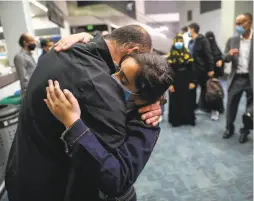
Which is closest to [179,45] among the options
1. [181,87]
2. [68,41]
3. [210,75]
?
[181,87]

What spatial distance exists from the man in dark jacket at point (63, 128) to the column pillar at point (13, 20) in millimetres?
3224

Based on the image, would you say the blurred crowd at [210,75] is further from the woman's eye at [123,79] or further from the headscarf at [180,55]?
the woman's eye at [123,79]

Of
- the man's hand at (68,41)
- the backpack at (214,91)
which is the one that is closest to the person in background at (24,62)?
the man's hand at (68,41)

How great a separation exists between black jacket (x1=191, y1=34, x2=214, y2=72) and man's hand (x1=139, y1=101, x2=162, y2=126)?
2.89 metres

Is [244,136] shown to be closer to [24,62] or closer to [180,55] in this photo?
[180,55]

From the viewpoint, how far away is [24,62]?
9.19 feet

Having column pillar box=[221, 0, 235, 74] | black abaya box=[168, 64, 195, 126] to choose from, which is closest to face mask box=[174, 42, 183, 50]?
black abaya box=[168, 64, 195, 126]

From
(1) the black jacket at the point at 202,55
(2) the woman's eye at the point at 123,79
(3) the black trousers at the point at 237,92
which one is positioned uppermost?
(2) the woman's eye at the point at 123,79

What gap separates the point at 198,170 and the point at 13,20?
3.50 metres

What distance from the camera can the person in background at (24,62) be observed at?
2.77 meters

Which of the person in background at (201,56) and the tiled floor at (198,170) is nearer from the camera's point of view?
the tiled floor at (198,170)

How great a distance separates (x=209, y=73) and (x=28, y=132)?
3074 millimetres

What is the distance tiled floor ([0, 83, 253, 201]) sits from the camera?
73.8 inches

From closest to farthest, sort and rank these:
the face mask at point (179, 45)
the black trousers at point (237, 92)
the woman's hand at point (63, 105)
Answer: the woman's hand at point (63, 105)
the black trousers at point (237, 92)
the face mask at point (179, 45)
